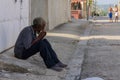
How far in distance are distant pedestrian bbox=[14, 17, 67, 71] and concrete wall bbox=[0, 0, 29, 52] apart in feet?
4.50

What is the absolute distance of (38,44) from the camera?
958cm

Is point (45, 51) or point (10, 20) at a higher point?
point (10, 20)

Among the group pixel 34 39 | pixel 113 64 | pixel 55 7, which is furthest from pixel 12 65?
pixel 55 7

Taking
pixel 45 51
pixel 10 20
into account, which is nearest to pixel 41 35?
pixel 45 51

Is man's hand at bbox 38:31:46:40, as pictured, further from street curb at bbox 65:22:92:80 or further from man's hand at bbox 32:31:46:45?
street curb at bbox 65:22:92:80

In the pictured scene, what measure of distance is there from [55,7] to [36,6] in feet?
21.4

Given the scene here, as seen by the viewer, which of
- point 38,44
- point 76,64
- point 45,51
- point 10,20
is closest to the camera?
point 45,51

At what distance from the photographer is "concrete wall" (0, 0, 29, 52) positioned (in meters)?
11.2

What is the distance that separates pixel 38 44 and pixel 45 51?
23 centimetres

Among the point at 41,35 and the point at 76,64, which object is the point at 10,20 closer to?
the point at 76,64

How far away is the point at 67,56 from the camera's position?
40.9 ft

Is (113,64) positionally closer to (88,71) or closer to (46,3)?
(88,71)

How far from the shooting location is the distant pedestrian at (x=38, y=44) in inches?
374

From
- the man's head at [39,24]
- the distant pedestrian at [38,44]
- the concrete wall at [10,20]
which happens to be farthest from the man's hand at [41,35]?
the concrete wall at [10,20]
